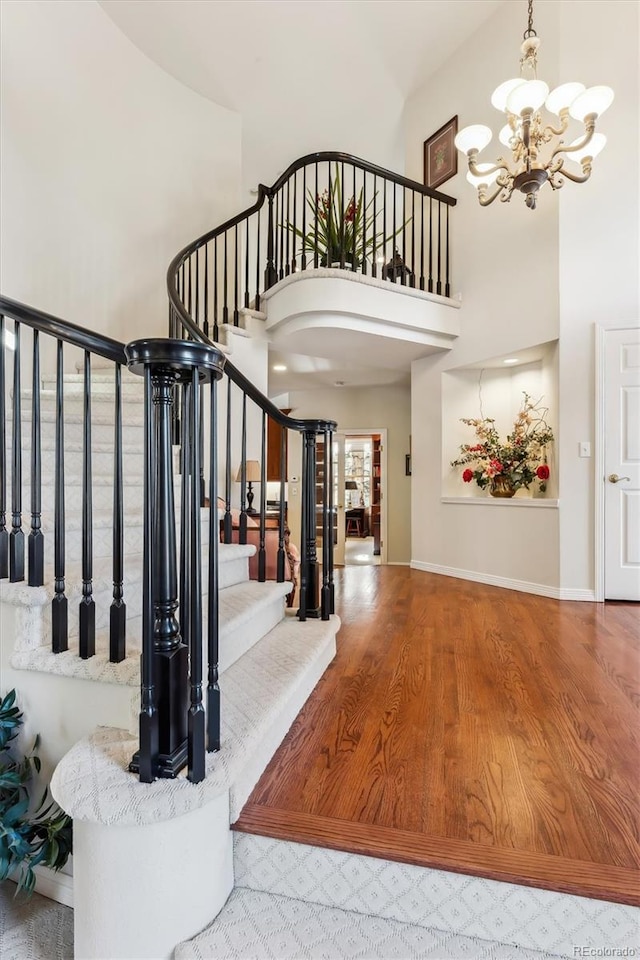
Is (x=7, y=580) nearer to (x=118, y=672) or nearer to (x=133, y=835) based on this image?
(x=118, y=672)

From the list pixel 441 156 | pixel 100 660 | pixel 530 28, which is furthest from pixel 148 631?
pixel 441 156

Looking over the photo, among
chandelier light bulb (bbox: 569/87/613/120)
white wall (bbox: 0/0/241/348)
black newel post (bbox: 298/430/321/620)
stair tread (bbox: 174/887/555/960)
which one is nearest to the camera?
stair tread (bbox: 174/887/555/960)

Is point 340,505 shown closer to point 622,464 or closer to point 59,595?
point 622,464

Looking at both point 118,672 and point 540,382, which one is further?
point 540,382

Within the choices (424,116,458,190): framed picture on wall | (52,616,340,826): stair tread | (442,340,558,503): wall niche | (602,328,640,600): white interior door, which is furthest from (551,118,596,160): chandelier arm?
(52,616,340,826): stair tread

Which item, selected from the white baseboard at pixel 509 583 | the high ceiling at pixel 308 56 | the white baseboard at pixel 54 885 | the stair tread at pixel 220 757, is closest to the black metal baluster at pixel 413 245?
the high ceiling at pixel 308 56

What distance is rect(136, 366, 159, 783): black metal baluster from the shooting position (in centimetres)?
98

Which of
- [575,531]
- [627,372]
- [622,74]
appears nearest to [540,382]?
[627,372]

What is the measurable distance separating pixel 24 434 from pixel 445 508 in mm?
3570

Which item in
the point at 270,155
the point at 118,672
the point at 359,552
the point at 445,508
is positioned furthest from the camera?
the point at 359,552

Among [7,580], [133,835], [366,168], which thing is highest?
[366,168]

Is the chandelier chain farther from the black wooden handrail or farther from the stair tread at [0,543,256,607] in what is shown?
the stair tread at [0,543,256,607]

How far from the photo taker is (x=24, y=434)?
220 centimetres

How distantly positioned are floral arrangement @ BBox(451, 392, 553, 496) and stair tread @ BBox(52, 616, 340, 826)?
290cm
